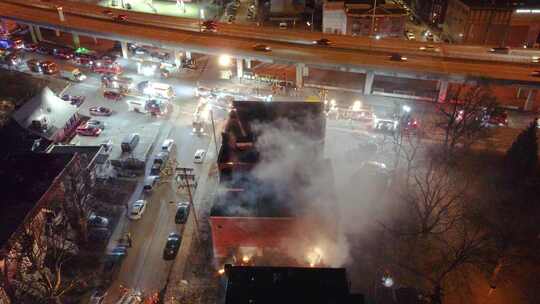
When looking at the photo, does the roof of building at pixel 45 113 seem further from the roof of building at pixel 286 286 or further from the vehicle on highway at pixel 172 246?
the roof of building at pixel 286 286

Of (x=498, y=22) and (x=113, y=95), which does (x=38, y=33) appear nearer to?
(x=113, y=95)

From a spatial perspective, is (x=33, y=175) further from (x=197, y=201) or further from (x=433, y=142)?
(x=433, y=142)

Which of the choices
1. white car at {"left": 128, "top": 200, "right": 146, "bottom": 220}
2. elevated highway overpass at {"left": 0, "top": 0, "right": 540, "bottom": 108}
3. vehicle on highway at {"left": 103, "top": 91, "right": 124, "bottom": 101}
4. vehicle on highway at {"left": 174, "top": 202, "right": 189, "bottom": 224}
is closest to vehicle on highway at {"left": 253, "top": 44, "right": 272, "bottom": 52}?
elevated highway overpass at {"left": 0, "top": 0, "right": 540, "bottom": 108}

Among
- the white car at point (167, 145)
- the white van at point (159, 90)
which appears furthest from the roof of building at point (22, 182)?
the white van at point (159, 90)

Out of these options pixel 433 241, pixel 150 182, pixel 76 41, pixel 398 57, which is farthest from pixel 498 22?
pixel 76 41

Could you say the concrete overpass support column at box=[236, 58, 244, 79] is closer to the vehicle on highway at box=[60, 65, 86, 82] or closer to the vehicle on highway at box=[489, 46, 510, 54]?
the vehicle on highway at box=[60, 65, 86, 82]

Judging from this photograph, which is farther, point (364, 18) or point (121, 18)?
point (364, 18)
